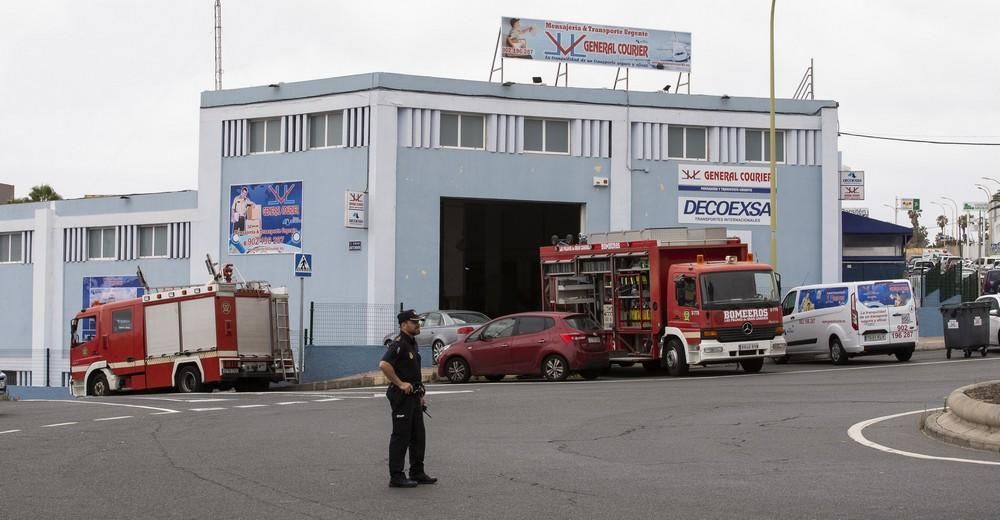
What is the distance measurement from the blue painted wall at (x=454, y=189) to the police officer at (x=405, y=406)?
1012 inches

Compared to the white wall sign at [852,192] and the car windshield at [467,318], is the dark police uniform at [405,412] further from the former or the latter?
the white wall sign at [852,192]

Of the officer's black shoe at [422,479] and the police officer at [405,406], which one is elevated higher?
the police officer at [405,406]

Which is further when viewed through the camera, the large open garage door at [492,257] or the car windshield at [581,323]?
the large open garage door at [492,257]

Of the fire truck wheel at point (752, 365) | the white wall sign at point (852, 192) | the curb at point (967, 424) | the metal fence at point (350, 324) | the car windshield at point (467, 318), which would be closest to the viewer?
the curb at point (967, 424)

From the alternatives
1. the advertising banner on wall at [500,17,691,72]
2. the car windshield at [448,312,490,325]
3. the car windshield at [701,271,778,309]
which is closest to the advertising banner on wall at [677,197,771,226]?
the advertising banner on wall at [500,17,691,72]

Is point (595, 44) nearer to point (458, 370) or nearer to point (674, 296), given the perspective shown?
point (674, 296)

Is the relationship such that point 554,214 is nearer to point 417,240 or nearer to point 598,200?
point 598,200

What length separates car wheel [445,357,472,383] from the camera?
26.3 m

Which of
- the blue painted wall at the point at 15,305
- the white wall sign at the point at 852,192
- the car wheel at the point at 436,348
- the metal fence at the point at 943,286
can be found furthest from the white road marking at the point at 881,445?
the blue painted wall at the point at 15,305

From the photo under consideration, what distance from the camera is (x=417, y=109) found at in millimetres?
36438

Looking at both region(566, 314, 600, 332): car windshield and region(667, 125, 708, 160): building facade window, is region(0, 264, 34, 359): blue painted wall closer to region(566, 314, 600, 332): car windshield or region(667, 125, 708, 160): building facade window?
region(667, 125, 708, 160): building facade window

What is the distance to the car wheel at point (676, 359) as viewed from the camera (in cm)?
2522

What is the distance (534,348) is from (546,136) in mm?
13932

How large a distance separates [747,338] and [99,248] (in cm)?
2800
